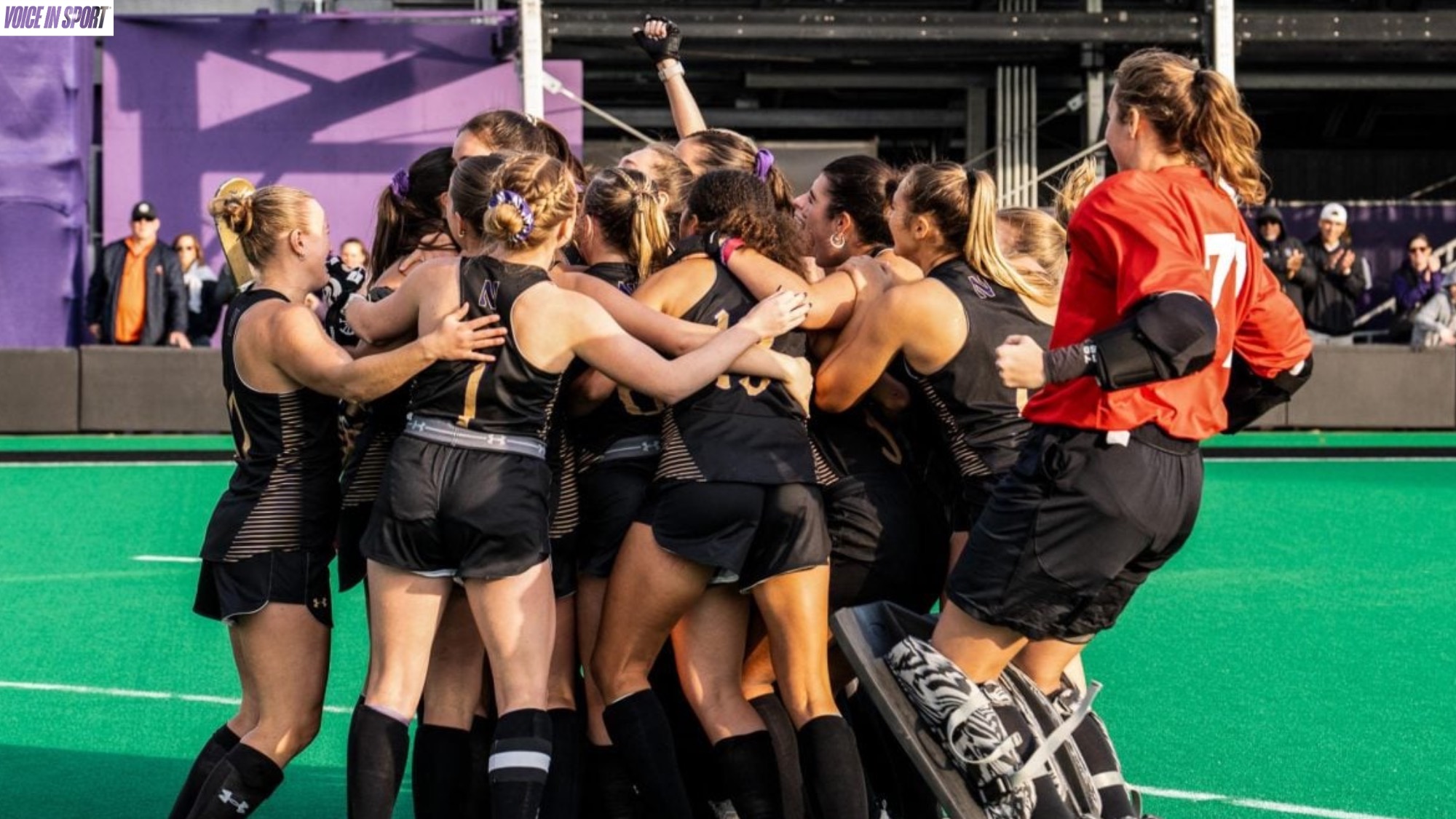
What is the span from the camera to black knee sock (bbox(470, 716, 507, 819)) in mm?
4430

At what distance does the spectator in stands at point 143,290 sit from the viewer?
17625 mm

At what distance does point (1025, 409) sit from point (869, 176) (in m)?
1.11

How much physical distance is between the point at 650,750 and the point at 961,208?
1.58 m

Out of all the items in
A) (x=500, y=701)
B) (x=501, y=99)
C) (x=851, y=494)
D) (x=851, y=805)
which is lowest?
(x=851, y=805)

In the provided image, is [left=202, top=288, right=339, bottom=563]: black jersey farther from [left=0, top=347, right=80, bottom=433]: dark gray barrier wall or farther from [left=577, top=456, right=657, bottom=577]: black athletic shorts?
[left=0, top=347, right=80, bottom=433]: dark gray barrier wall

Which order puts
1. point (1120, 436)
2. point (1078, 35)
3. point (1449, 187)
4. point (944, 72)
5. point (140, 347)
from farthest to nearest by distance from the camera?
point (1449, 187), point (944, 72), point (1078, 35), point (140, 347), point (1120, 436)

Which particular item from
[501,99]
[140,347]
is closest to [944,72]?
[501,99]

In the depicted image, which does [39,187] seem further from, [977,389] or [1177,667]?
[977,389]

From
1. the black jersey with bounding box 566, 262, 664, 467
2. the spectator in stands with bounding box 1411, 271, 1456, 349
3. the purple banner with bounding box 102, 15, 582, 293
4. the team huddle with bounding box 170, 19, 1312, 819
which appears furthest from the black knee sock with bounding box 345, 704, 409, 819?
the purple banner with bounding box 102, 15, 582, 293

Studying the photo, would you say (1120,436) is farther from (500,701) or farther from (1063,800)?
(500,701)

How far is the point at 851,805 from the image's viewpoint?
4387 mm

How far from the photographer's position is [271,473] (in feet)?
14.3

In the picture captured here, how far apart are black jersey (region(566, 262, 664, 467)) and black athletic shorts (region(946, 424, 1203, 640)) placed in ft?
3.16

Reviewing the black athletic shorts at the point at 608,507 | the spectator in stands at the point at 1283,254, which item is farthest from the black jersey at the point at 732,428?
the spectator in stands at the point at 1283,254
